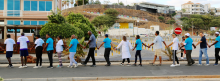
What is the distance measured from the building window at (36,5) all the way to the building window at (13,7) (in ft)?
3.28

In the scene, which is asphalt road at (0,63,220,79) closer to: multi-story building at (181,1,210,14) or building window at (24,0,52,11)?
building window at (24,0,52,11)

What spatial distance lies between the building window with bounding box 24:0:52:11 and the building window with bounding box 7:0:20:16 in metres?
1.00

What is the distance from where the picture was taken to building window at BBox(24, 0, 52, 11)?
25.7 m

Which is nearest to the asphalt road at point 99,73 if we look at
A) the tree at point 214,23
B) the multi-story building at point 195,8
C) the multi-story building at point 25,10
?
the multi-story building at point 25,10

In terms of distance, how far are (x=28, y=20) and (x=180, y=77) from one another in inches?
953

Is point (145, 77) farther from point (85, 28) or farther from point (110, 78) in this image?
point (85, 28)

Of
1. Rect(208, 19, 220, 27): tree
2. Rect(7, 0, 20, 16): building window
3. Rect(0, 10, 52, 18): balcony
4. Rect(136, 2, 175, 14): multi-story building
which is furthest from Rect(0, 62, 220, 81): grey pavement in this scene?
Rect(136, 2, 175, 14): multi-story building

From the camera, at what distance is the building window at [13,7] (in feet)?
83.7

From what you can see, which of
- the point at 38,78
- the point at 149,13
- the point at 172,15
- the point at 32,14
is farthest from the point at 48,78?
the point at 172,15

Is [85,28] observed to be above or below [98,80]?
above

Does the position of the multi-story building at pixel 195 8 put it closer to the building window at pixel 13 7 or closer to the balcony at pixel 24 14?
the balcony at pixel 24 14

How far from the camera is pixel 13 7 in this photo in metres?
25.6

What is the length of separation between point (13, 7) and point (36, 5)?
2.94m

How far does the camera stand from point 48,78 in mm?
6547
